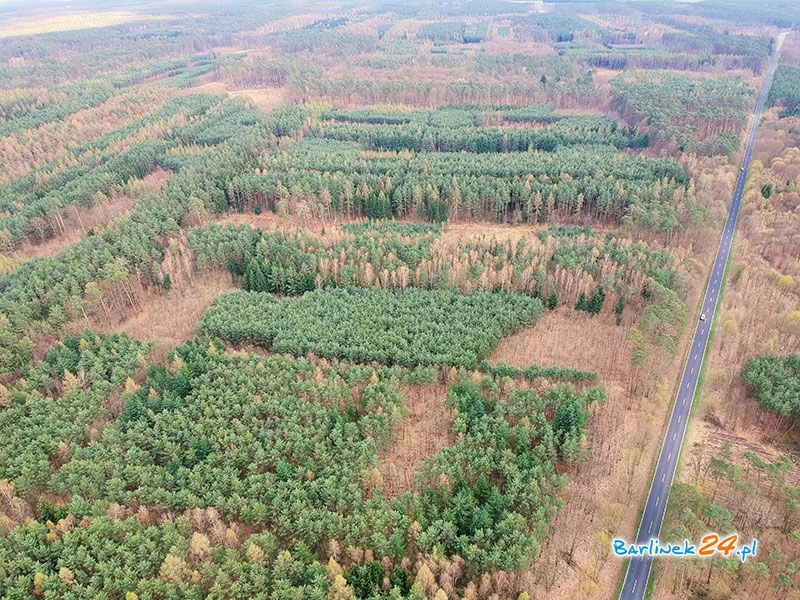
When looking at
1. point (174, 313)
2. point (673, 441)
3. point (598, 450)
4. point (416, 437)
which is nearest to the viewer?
point (598, 450)

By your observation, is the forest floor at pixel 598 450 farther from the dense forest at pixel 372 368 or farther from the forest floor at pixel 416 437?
the forest floor at pixel 416 437

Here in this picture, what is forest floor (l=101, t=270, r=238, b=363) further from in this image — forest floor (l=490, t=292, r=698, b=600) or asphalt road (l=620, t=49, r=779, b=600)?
asphalt road (l=620, t=49, r=779, b=600)

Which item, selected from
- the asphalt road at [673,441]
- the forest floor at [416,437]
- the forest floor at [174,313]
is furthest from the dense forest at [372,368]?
the asphalt road at [673,441]

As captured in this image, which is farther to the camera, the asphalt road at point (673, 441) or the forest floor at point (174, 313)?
the forest floor at point (174, 313)

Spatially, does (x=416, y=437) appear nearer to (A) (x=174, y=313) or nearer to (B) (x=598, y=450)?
(B) (x=598, y=450)

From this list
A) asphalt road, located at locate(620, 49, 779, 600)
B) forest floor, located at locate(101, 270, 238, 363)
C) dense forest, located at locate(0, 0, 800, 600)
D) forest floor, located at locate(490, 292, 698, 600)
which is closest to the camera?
dense forest, located at locate(0, 0, 800, 600)

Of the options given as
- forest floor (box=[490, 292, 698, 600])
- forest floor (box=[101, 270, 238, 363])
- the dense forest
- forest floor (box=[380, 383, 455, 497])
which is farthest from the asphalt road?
forest floor (box=[101, 270, 238, 363])

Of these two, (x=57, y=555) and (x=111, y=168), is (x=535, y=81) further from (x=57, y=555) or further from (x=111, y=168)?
(x=57, y=555)

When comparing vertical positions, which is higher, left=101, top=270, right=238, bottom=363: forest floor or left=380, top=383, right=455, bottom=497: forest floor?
left=101, top=270, right=238, bottom=363: forest floor

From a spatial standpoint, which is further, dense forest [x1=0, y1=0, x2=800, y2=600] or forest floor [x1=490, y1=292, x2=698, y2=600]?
forest floor [x1=490, y1=292, x2=698, y2=600]

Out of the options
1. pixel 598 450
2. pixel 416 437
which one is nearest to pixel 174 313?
pixel 416 437
